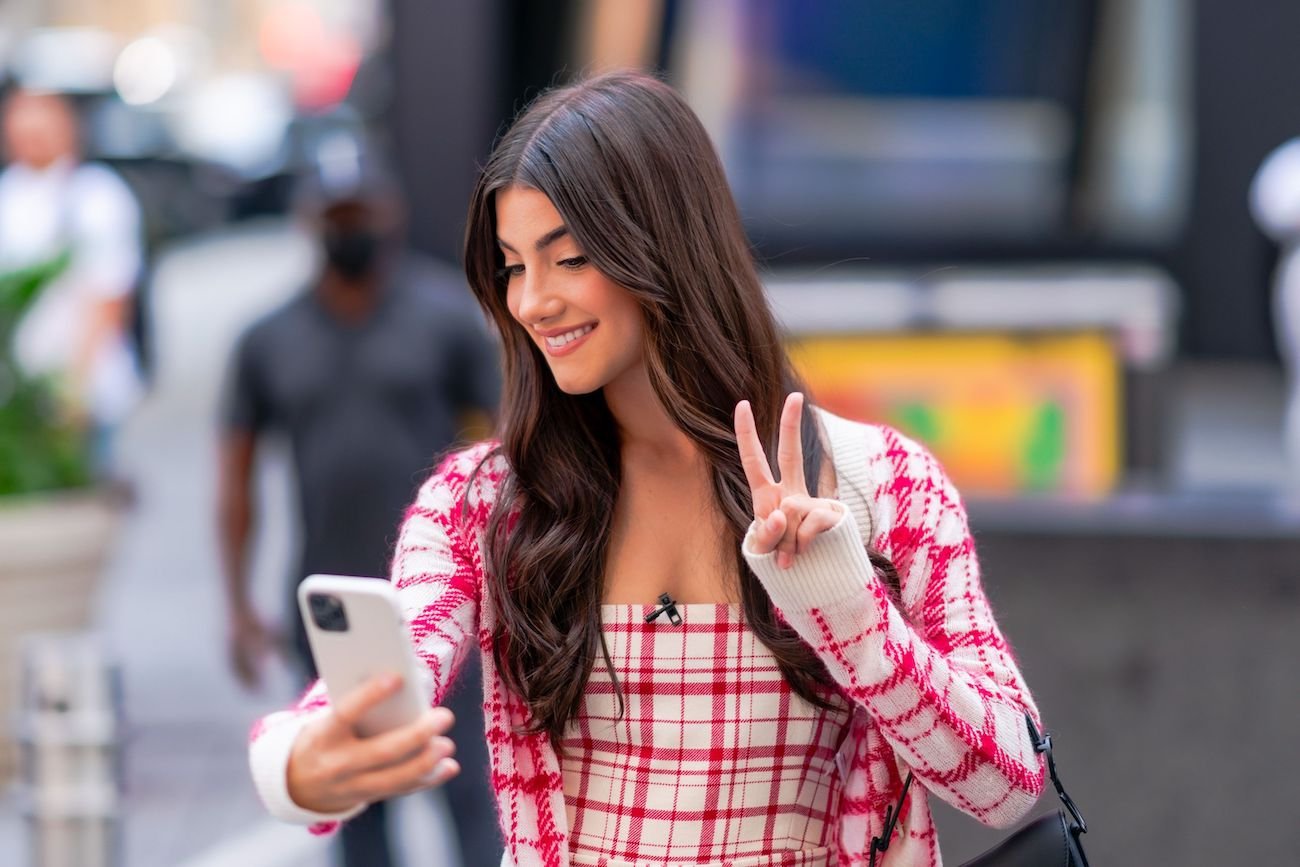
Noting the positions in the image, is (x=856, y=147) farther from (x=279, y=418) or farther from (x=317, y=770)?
(x=317, y=770)

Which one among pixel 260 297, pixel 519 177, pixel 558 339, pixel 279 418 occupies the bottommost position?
pixel 260 297

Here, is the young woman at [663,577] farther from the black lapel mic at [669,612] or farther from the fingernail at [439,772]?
the fingernail at [439,772]

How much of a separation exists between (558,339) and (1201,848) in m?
2.79

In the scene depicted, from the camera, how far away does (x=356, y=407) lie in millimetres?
5000

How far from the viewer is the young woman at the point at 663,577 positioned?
2205 mm

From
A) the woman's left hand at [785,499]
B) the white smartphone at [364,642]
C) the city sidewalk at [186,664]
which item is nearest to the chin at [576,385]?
the woman's left hand at [785,499]

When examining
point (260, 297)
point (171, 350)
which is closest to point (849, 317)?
point (171, 350)

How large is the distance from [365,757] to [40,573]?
5.22 m

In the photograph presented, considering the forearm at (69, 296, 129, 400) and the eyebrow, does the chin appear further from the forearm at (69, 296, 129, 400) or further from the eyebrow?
the forearm at (69, 296, 129, 400)

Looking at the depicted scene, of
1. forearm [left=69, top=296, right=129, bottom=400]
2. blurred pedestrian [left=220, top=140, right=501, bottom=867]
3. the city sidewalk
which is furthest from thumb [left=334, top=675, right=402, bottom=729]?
forearm [left=69, top=296, right=129, bottom=400]

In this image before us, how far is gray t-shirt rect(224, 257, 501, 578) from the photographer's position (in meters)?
4.95

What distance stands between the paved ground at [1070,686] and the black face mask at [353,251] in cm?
141

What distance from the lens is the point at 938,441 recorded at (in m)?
7.42

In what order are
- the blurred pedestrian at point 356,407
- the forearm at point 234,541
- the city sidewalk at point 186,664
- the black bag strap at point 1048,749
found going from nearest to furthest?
the black bag strap at point 1048,749 < the blurred pedestrian at point 356,407 < the forearm at point 234,541 < the city sidewalk at point 186,664
